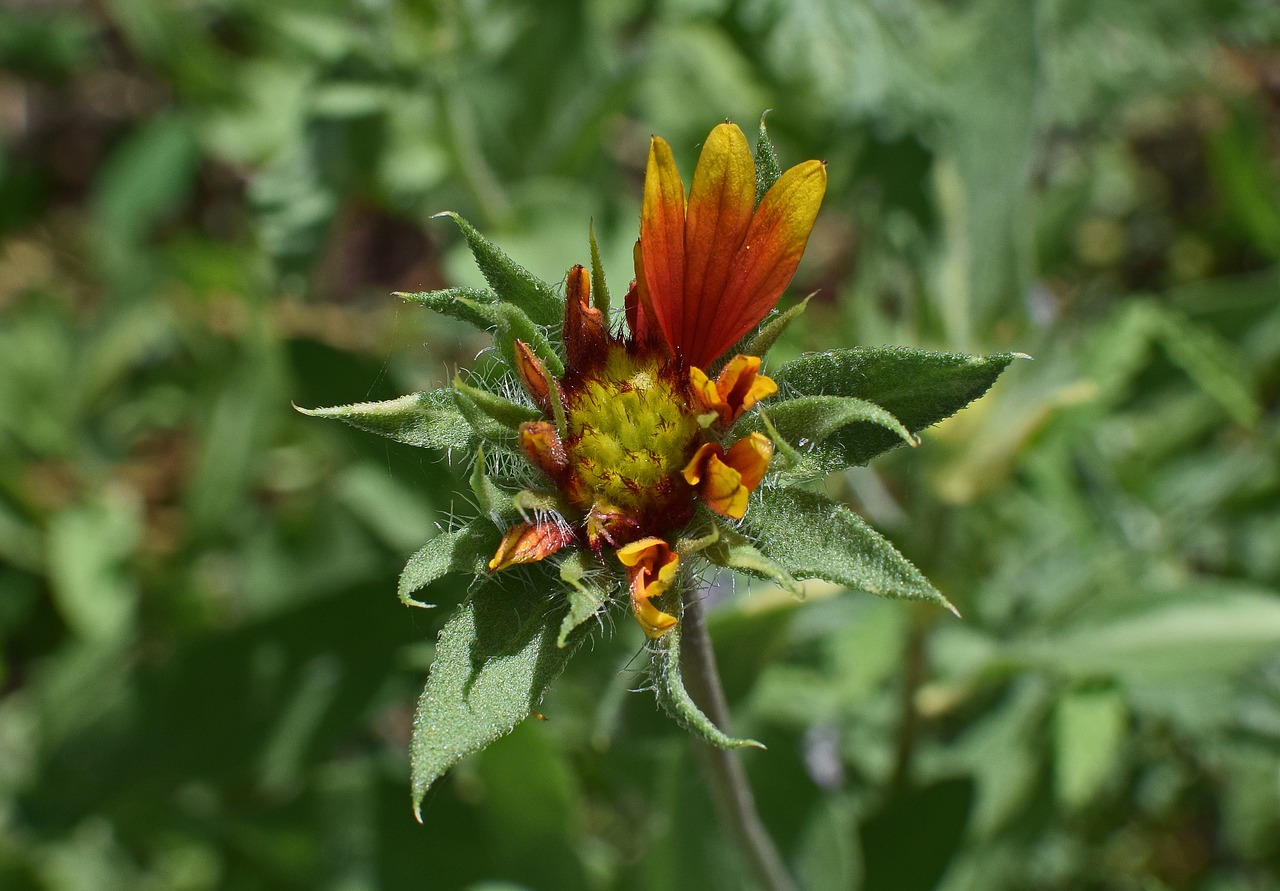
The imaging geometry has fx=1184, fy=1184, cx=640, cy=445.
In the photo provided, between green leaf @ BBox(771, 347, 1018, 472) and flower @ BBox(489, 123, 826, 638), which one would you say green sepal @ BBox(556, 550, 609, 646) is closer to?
flower @ BBox(489, 123, 826, 638)

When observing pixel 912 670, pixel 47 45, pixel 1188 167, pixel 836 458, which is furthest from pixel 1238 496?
pixel 47 45

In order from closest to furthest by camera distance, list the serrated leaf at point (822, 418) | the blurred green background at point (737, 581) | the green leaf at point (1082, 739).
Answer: the serrated leaf at point (822, 418), the green leaf at point (1082, 739), the blurred green background at point (737, 581)

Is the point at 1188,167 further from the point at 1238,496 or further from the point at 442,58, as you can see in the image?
the point at 442,58

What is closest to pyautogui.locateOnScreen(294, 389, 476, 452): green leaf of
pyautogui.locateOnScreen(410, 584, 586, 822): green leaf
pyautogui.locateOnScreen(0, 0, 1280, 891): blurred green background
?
pyautogui.locateOnScreen(410, 584, 586, 822): green leaf

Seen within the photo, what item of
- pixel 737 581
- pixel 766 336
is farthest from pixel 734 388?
pixel 737 581

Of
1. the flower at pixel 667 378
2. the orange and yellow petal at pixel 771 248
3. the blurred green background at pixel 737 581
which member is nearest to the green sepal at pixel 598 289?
the flower at pixel 667 378

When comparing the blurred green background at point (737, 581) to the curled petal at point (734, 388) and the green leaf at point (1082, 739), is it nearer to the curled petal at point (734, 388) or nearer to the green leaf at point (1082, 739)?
the green leaf at point (1082, 739)
